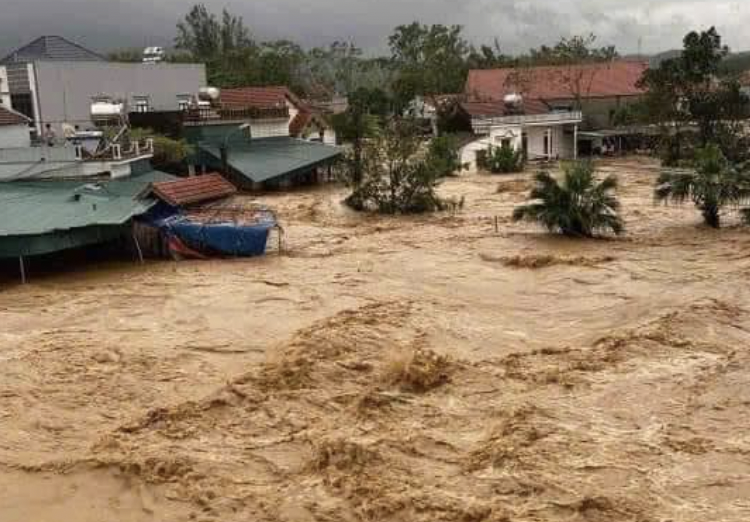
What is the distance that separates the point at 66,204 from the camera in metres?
20.3

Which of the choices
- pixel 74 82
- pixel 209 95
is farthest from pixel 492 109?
pixel 74 82

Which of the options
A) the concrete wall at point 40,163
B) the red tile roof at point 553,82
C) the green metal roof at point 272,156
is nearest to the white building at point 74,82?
the green metal roof at point 272,156

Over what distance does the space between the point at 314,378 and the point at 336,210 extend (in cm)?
1793

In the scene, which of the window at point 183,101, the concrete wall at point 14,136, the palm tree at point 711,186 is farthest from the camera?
the window at point 183,101

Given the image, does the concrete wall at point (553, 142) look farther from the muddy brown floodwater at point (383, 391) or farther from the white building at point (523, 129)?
A: the muddy brown floodwater at point (383, 391)

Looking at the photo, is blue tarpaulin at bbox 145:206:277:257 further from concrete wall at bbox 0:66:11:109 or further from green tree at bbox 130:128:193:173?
concrete wall at bbox 0:66:11:109

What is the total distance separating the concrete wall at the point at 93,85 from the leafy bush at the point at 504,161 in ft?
50.8

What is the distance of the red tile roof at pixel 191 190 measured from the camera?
21.7m

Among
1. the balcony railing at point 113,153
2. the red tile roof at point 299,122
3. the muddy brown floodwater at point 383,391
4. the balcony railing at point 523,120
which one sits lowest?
the muddy brown floodwater at point 383,391

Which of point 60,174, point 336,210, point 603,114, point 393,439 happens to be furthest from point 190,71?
point 393,439

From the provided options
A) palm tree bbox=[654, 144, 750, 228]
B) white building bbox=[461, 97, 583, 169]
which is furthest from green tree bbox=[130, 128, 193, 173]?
palm tree bbox=[654, 144, 750, 228]

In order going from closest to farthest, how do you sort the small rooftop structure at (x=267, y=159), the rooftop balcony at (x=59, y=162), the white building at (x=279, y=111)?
1. the rooftop balcony at (x=59, y=162)
2. the small rooftop structure at (x=267, y=159)
3. the white building at (x=279, y=111)

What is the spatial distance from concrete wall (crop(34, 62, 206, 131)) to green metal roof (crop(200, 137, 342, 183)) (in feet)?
16.6

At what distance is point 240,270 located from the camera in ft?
65.1
